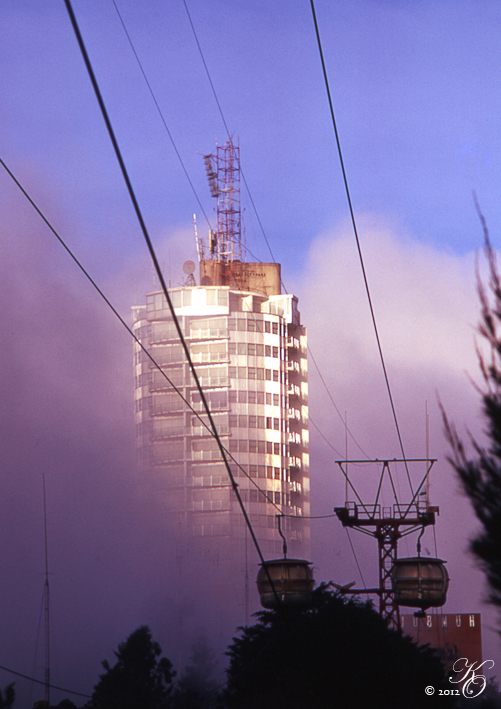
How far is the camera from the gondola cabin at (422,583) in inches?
1238

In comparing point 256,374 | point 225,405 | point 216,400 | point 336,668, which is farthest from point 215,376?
point 336,668

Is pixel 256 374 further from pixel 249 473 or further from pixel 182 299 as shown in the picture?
pixel 182 299

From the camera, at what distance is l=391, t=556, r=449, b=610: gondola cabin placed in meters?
31.4

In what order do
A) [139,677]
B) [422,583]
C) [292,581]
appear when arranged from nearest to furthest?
1. [292,581]
2. [422,583]
3. [139,677]

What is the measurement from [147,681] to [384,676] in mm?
57383

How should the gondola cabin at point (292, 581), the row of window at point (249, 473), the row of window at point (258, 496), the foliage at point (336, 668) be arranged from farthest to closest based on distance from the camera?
the row of window at point (249, 473) < the row of window at point (258, 496) < the foliage at point (336, 668) < the gondola cabin at point (292, 581)

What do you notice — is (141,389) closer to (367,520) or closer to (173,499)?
(173,499)

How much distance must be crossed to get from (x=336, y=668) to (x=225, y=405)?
90.0 metres

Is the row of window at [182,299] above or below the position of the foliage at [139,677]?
above

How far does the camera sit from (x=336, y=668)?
112ft

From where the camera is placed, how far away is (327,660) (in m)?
35.2

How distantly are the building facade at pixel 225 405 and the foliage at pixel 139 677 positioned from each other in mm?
25020

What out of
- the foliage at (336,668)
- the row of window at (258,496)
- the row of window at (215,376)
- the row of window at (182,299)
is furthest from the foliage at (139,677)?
the row of window at (182,299)

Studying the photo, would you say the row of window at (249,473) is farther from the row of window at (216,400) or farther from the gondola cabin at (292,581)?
the gondola cabin at (292,581)
